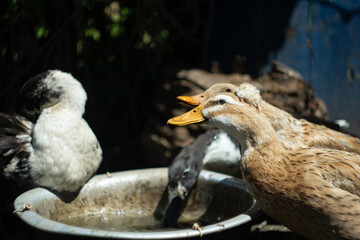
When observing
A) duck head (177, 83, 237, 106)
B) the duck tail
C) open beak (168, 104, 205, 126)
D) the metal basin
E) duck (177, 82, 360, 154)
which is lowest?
the metal basin

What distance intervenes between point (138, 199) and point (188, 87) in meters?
1.71

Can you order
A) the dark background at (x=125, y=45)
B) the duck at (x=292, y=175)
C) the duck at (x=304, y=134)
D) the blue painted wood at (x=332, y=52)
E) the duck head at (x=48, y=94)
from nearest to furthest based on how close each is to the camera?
the duck at (x=292, y=175), the duck at (x=304, y=134), the duck head at (x=48, y=94), the dark background at (x=125, y=45), the blue painted wood at (x=332, y=52)

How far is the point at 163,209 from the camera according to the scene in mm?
2918

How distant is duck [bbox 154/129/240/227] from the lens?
112 inches

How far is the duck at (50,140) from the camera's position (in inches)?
104

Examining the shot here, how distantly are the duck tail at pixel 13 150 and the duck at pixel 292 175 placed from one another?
1.04 meters

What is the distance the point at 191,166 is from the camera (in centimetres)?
306

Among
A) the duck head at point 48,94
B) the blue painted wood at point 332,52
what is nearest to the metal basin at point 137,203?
the duck head at point 48,94

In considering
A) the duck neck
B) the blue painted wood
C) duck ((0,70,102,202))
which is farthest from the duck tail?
the blue painted wood

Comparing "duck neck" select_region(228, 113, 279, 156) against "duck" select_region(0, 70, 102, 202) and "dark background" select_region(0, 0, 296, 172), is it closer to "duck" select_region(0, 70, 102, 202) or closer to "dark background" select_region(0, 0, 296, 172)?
"duck" select_region(0, 70, 102, 202)

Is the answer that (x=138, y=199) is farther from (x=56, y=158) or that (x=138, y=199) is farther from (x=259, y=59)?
(x=259, y=59)

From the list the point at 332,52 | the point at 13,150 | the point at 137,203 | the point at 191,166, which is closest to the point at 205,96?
the point at 191,166

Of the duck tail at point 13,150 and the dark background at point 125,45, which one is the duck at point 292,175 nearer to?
the duck tail at point 13,150

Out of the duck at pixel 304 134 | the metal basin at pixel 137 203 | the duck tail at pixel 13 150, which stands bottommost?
the metal basin at pixel 137 203
